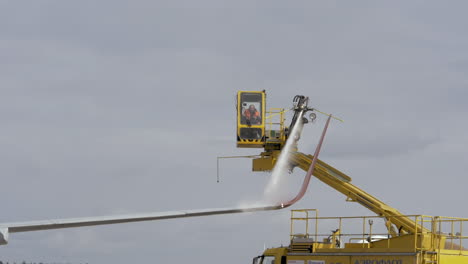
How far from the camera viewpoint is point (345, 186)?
32875mm

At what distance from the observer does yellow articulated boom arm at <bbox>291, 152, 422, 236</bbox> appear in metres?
32.1

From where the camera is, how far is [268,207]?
43.3ft

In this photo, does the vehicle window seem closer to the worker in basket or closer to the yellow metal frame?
the yellow metal frame

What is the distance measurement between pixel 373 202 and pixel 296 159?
3819mm

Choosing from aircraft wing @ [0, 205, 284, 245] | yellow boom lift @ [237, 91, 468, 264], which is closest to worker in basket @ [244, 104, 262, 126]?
yellow boom lift @ [237, 91, 468, 264]

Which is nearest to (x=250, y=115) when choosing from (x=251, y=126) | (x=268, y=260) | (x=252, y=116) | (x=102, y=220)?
(x=252, y=116)

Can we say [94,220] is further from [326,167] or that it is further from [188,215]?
[326,167]

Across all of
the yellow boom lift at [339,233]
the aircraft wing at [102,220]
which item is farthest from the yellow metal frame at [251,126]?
the aircraft wing at [102,220]

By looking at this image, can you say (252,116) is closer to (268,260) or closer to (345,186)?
(345,186)

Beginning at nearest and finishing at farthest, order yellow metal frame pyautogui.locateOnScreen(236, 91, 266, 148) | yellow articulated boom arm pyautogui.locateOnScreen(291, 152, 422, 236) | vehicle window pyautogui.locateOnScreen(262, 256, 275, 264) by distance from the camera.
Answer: vehicle window pyautogui.locateOnScreen(262, 256, 275, 264)
yellow articulated boom arm pyautogui.locateOnScreen(291, 152, 422, 236)
yellow metal frame pyautogui.locateOnScreen(236, 91, 266, 148)

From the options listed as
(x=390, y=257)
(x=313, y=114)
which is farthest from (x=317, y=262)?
(x=313, y=114)

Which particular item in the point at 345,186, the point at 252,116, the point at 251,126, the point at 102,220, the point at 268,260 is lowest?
the point at 268,260

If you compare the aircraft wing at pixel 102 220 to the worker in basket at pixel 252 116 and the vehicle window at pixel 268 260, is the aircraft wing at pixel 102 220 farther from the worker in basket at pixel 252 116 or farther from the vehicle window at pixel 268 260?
the worker in basket at pixel 252 116

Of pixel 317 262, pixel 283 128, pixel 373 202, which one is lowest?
pixel 317 262
